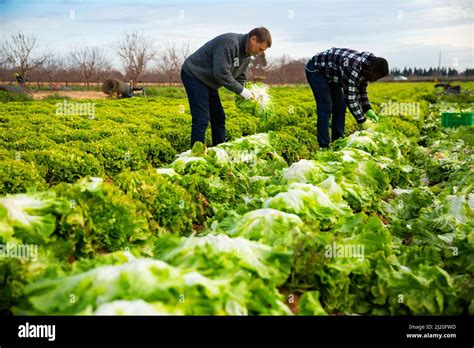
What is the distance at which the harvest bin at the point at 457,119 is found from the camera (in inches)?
568

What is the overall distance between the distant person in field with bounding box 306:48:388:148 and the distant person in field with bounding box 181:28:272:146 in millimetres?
1430

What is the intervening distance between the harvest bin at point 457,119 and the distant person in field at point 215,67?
32.0ft

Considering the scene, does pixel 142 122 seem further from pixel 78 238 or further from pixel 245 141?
pixel 78 238

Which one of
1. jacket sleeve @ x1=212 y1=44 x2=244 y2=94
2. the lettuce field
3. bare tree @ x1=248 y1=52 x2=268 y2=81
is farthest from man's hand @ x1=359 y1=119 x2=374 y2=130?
jacket sleeve @ x1=212 y1=44 x2=244 y2=94

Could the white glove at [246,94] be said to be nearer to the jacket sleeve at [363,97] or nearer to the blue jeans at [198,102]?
the blue jeans at [198,102]

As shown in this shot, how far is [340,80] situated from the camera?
26.4 feet

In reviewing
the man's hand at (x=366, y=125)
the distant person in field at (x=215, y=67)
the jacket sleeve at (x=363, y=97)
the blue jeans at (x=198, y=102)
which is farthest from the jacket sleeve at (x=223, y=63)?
the man's hand at (x=366, y=125)

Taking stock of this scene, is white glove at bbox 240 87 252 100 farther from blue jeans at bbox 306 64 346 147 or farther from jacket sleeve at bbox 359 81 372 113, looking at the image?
jacket sleeve at bbox 359 81 372 113

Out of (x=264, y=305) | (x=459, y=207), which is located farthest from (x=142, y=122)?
(x=264, y=305)

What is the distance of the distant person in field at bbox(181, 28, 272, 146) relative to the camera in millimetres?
6508

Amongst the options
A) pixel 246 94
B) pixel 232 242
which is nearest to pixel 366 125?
pixel 246 94

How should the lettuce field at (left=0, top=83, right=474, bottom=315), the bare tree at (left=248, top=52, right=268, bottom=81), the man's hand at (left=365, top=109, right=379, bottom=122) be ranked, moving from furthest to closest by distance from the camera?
the bare tree at (left=248, top=52, right=268, bottom=81) < the man's hand at (left=365, top=109, right=379, bottom=122) < the lettuce field at (left=0, top=83, right=474, bottom=315)

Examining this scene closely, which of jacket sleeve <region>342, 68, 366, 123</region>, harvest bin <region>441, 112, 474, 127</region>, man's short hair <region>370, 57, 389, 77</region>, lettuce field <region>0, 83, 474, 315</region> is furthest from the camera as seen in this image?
harvest bin <region>441, 112, 474, 127</region>
